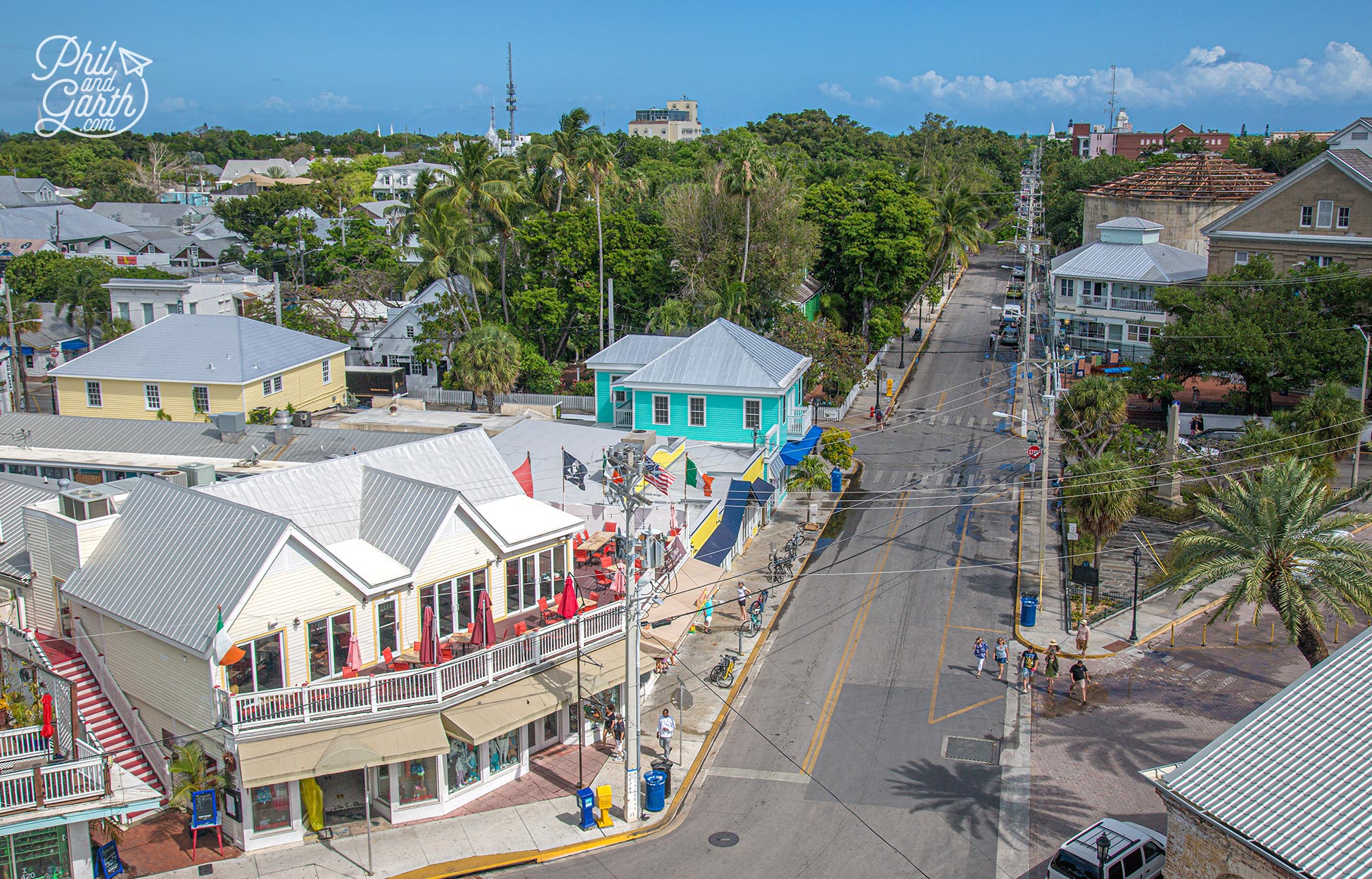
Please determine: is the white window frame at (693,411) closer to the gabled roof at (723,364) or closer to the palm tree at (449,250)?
the gabled roof at (723,364)

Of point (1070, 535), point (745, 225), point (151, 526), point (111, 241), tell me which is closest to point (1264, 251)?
point (745, 225)

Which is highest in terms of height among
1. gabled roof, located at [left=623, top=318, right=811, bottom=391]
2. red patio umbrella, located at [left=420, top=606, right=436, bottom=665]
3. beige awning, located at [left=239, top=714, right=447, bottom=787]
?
gabled roof, located at [left=623, top=318, right=811, bottom=391]

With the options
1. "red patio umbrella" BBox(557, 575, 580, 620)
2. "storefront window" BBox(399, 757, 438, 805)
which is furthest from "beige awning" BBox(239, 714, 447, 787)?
"red patio umbrella" BBox(557, 575, 580, 620)

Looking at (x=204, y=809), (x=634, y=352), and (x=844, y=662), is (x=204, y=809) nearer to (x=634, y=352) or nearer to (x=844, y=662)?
(x=844, y=662)

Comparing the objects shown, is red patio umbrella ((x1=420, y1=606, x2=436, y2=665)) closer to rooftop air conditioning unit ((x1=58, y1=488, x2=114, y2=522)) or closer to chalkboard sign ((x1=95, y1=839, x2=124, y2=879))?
chalkboard sign ((x1=95, y1=839, x2=124, y2=879))

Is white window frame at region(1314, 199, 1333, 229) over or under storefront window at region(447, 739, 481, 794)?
over

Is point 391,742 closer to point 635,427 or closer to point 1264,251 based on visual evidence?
point 635,427
